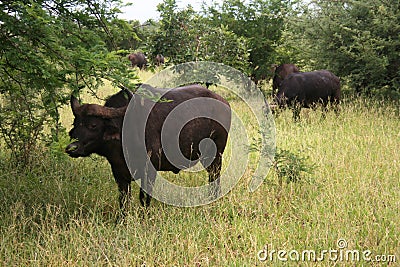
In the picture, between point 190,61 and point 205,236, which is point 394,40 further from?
point 205,236

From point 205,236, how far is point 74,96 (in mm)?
1830

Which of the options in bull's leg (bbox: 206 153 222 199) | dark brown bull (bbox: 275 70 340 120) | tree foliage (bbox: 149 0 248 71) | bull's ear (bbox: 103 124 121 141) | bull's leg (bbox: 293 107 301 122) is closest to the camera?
bull's ear (bbox: 103 124 121 141)

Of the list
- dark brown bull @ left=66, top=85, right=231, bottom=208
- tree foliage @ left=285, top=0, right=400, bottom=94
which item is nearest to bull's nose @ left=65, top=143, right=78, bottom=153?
dark brown bull @ left=66, top=85, right=231, bottom=208

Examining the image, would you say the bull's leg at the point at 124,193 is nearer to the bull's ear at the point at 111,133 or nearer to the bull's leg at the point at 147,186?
the bull's leg at the point at 147,186

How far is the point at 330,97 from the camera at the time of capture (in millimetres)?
10625

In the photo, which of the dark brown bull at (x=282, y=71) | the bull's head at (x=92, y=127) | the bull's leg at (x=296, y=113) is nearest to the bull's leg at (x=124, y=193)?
the bull's head at (x=92, y=127)

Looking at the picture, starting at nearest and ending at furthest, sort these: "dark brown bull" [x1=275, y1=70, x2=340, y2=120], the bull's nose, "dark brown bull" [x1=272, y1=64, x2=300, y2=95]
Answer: the bull's nose
"dark brown bull" [x1=275, y1=70, x2=340, y2=120]
"dark brown bull" [x1=272, y1=64, x2=300, y2=95]

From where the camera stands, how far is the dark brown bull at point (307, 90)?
10305mm

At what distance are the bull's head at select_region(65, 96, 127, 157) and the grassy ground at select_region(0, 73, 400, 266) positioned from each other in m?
0.62

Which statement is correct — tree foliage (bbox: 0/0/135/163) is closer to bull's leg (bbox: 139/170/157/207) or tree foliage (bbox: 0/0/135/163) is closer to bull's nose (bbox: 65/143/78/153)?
bull's nose (bbox: 65/143/78/153)

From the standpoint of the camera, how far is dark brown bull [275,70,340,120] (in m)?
10.3

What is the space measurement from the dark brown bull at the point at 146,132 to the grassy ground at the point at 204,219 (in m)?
0.39

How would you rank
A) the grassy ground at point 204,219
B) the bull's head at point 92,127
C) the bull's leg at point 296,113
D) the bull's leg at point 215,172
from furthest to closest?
the bull's leg at point 296,113
the bull's leg at point 215,172
the bull's head at point 92,127
the grassy ground at point 204,219

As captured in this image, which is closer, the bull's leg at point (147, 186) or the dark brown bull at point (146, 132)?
the dark brown bull at point (146, 132)
